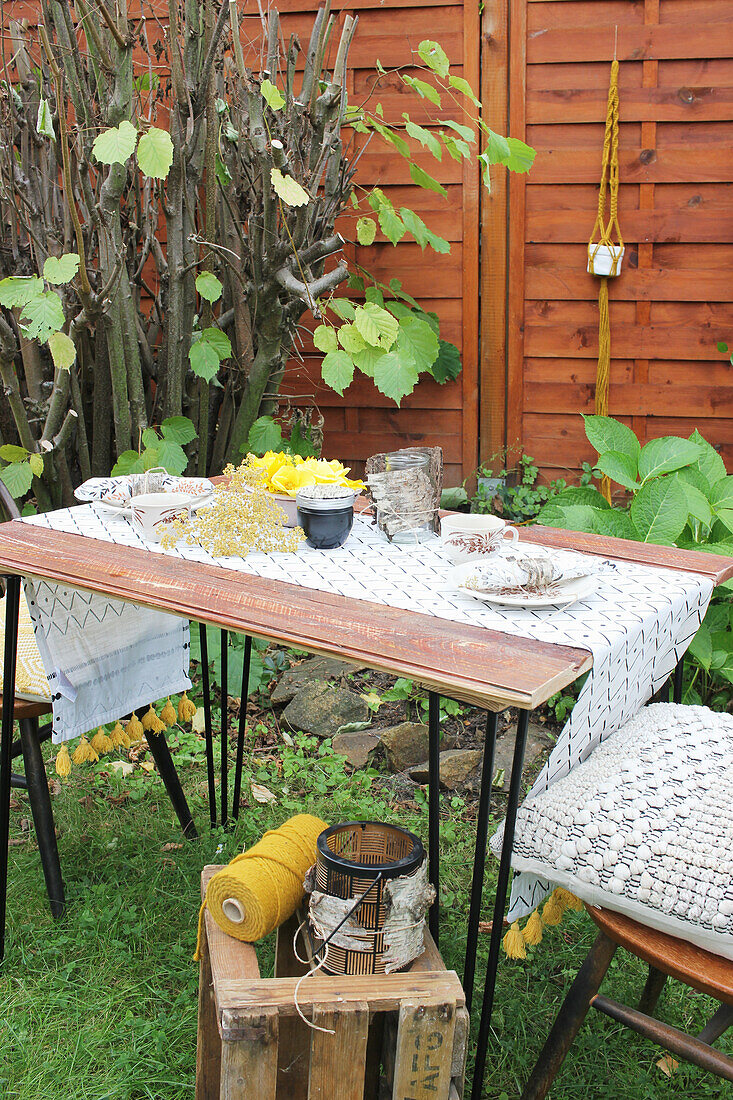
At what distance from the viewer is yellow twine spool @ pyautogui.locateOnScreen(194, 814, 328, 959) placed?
1.29m

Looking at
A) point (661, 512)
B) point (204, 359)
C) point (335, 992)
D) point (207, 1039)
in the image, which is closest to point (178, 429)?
point (204, 359)

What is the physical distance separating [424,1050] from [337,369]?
2.21 meters

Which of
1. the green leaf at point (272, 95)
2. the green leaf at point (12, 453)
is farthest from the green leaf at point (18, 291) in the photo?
the green leaf at point (272, 95)

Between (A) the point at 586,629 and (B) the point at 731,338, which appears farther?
(B) the point at 731,338

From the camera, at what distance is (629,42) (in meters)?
3.38

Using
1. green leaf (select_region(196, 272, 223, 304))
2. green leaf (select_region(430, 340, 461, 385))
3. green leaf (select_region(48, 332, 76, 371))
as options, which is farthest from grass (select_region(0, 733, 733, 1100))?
green leaf (select_region(430, 340, 461, 385))

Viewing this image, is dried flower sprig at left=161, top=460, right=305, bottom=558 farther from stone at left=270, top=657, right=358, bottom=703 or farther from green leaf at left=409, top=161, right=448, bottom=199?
green leaf at left=409, top=161, right=448, bottom=199

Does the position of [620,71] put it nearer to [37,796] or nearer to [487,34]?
[487,34]

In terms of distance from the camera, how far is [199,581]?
1.45 metres

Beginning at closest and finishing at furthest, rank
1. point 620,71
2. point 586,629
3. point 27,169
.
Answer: point 586,629
point 27,169
point 620,71

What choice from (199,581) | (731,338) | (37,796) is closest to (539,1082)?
(199,581)

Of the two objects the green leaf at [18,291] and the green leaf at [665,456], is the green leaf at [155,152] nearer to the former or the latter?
the green leaf at [18,291]

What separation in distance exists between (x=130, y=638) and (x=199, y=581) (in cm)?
62

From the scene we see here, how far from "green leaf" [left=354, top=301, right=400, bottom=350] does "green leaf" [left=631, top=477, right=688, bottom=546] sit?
1.10 meters
